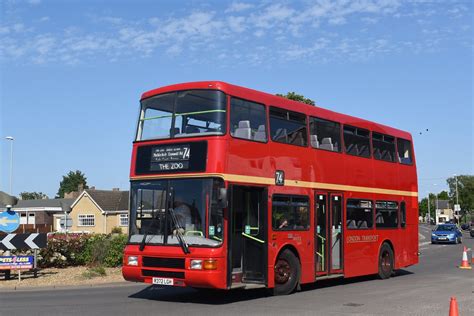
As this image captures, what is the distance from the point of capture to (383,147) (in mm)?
17969

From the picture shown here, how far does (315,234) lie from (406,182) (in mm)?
5901

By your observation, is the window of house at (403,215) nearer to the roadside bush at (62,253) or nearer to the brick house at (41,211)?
the roadside bush at (62,253)

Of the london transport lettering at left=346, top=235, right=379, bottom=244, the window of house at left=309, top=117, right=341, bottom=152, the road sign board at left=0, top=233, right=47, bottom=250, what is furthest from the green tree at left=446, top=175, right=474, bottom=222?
the road sign board at left=0, top=233, right=47, bottom=250

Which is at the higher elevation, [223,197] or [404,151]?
[404,151]

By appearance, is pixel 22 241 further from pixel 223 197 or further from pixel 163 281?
pixel 223 197

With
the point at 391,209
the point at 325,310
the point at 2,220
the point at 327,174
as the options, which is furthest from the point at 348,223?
the point at 2,220

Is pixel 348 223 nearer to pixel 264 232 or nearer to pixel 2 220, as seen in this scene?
pixel 264 232

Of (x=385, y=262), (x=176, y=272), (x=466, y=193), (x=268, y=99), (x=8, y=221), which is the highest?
(x=466, y=193)

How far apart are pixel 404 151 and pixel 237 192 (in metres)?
8.91

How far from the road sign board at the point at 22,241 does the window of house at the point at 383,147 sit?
33.7 ft

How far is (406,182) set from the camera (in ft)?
62.6

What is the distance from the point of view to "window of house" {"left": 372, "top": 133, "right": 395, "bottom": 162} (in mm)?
17516

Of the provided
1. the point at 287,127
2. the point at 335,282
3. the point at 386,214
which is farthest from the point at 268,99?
the point at 386,214

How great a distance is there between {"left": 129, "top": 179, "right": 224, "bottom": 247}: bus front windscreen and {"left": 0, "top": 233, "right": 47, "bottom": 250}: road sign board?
592cm
